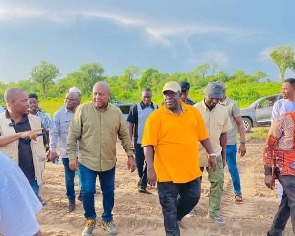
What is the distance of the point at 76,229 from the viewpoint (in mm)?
4664

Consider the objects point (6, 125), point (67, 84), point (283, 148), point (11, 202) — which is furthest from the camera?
point (67, 84)

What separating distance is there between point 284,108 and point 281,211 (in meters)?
1.49

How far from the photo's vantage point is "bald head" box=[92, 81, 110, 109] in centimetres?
436

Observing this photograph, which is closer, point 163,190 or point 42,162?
point 163,190

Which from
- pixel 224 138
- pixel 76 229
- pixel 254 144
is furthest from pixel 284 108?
pixel 254 144

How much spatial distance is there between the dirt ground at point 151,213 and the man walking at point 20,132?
0.79m

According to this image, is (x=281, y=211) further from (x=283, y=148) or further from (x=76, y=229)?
(x=76, y=229)

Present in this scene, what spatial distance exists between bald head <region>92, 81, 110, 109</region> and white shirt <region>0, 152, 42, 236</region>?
9.71 feet

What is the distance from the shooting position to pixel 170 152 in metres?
3.88

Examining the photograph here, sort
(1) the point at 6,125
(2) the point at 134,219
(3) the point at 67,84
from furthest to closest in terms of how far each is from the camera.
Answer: (3) the point at 67,84, (2) the point at 134,219, (1) the point at 6,125

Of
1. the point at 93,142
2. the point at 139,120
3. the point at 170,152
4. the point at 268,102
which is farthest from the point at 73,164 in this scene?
the point at 268,102

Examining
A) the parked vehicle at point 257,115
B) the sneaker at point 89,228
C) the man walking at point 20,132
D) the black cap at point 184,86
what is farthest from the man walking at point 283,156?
the parked vehicle at point 257,115

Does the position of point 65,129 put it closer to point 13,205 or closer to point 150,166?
point 150,166

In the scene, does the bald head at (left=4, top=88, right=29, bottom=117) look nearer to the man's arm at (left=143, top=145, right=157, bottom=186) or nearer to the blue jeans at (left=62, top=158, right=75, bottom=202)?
the blue jeans at (left=62, top=158, right=75, bottom=202)
